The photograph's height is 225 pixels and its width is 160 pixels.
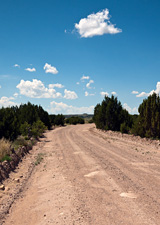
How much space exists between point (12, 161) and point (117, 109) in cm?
2449

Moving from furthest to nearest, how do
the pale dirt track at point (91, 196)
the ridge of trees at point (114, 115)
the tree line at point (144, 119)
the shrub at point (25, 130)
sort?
the ridge of trees at point (114, 115) < the tree line at point (144, 119) < the shrub at point (25, 130) < the pale dirt track at point (91, 196)

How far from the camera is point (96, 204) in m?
5.52

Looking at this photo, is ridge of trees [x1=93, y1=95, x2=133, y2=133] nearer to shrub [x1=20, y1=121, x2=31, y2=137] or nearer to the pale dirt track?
shrub [x1=20, y1=121, x2=31, y2=137]

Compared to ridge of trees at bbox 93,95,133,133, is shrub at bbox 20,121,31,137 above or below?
below

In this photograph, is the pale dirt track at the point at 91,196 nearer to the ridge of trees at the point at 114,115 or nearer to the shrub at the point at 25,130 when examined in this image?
the shrub at the point at 25,130

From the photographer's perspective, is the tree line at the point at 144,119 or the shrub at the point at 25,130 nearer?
the shrub at the point at 25,130

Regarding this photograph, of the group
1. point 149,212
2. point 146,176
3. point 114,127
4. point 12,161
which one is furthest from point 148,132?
point 149,212

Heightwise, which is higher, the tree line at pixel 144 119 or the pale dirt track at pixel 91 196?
the tree line at pixel 144 119

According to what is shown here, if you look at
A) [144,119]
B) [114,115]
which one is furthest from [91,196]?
[114,115]

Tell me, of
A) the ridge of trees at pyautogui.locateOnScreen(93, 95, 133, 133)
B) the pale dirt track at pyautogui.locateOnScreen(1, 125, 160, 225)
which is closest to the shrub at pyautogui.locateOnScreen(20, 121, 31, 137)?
the pale dirt track at pyautogui.locateOnScreen(1, 125, 160, 225)

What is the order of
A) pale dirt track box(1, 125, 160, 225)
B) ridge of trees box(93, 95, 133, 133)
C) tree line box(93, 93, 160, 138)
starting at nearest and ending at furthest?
1. pale dirt track box(1, 125, 160, 225)
2. tree line box(93, 93, 160, 138)
3. ridge of trees box(93, 95, 133, 133)

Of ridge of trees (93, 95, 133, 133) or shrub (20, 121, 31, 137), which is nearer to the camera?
shrub (20, 121, 31, 137)

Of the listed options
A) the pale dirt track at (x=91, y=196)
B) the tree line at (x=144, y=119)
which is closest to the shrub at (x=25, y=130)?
the pale dirt track at (x=91, y=196)

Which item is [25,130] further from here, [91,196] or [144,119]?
[91,196]
